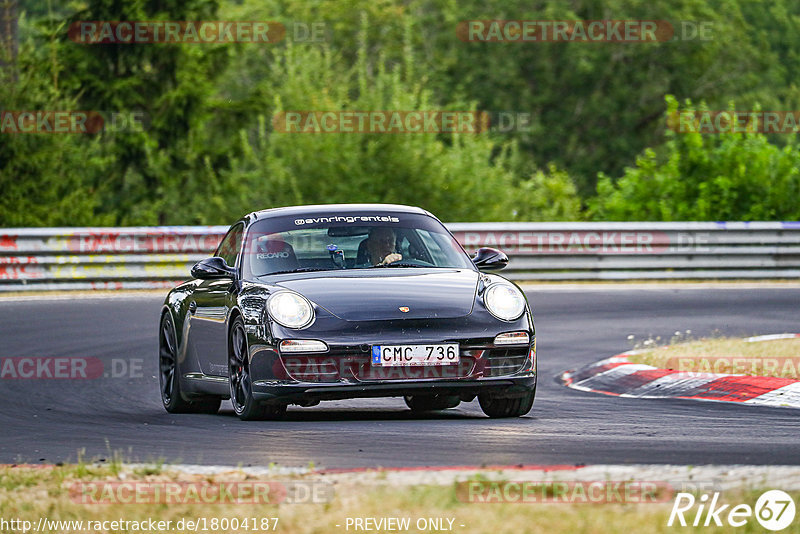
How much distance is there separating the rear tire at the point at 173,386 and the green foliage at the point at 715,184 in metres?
16.3

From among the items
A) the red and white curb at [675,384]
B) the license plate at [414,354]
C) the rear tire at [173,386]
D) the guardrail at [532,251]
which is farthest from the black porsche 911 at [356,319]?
the guardrail at [532,251]

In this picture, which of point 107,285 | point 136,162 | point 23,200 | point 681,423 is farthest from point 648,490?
point 136,162

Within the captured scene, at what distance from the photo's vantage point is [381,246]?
406 inches

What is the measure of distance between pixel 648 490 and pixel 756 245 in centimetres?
1791

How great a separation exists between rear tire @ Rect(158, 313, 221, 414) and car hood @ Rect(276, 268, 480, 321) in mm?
1763

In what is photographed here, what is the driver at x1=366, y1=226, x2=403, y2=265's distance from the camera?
10234 millimetres

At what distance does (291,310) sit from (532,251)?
44.6 ft

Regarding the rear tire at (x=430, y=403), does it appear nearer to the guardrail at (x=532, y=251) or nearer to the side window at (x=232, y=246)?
the side window at (x=232, y=246)

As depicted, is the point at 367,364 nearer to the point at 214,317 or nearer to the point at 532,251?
the point at 214,317

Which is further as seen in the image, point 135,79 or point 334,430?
point 135,79

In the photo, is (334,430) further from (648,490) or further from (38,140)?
(38,140)

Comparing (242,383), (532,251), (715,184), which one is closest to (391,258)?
(242,383)

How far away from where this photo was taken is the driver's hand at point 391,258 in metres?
10.2

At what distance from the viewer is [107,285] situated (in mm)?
21797
